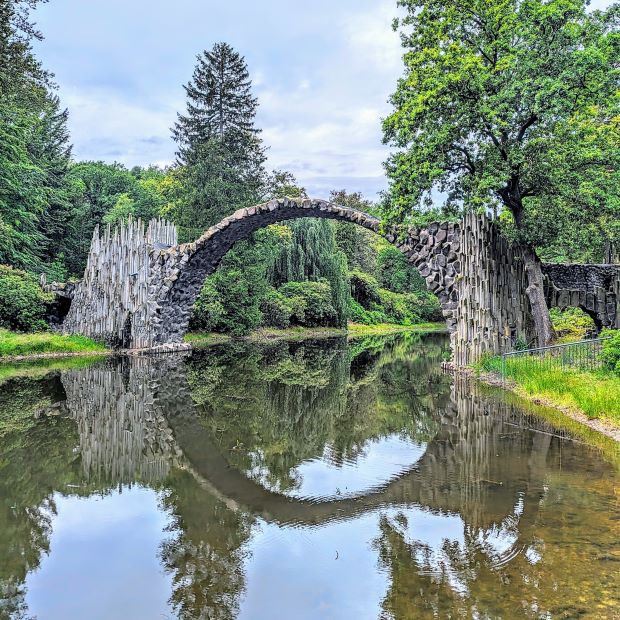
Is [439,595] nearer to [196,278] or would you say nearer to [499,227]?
[499,227]

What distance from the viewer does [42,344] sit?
19906mm

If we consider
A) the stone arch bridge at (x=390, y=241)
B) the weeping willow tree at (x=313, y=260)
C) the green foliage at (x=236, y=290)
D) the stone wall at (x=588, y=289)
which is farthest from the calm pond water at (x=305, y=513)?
the weeping willow tree at (x=313, y=260)

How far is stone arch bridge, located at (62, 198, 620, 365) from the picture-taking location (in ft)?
48.0

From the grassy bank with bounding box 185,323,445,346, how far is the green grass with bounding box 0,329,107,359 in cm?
488

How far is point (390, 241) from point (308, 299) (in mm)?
18329

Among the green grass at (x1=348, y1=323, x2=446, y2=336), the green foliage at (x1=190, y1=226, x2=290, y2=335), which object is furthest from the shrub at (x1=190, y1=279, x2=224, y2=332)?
the green grass at (x1=348, y1=323, x2=446, y2=336)

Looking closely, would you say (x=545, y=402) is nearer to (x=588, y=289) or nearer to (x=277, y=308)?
(x=588, y=289)

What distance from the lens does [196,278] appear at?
22.0 meters

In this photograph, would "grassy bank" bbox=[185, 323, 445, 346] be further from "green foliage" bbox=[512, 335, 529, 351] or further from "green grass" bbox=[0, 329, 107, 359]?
"green foliage" bbox=[512, 335, 529, 351]

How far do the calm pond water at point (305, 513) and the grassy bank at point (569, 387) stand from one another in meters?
0.82

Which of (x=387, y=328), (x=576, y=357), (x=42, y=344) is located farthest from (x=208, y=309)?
(x=387, y=328)

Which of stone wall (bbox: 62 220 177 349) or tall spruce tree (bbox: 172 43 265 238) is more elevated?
tall spruce tree (bbox: 172 43 265 238)

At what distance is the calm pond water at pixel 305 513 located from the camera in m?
3.55

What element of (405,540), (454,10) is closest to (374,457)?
(405,540)
